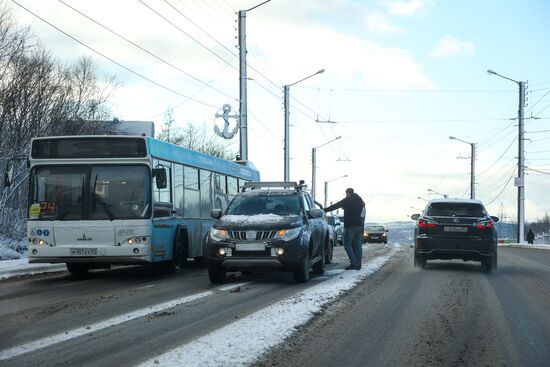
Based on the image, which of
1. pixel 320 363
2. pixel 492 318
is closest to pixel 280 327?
pixel 320 363

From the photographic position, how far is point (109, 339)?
24.0 feet

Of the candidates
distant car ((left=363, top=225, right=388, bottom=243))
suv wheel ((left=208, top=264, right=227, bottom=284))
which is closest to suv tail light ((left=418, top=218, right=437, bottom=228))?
suv wheel ((left=208, top=264, right=227, bottom=284))

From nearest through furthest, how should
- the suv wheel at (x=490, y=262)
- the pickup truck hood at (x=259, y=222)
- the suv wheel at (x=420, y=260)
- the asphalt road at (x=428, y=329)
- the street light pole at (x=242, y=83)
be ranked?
the asphalt road at (x=428, y=329), the pickup truck hood at (x=259, y=222), the suv wheel at (x=490, y=262), the suv wheel at (x=420, y=260), the street light pole at (x=242, y=83)

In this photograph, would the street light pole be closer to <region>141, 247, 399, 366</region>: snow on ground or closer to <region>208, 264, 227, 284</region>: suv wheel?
<region>208, 264, 227, 284</region>: suv wheel

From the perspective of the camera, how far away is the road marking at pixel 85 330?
22.2 feet

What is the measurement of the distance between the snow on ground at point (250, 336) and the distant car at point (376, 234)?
37898 mm

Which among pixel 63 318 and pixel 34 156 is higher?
pixel 34 156

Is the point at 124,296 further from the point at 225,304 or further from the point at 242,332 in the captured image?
the point at 242,332

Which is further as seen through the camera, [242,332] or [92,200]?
[92,200]

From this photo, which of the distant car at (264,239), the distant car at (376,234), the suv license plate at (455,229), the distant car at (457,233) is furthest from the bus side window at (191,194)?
the distant car at (376,234)

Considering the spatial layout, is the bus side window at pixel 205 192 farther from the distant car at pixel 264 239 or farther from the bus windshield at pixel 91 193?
the bus windshield at pixel 91 193

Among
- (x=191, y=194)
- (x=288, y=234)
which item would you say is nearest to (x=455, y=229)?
(x=288, y=234)

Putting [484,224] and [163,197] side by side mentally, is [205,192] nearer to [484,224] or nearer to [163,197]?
[163,197]

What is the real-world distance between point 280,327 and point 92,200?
698 cm
